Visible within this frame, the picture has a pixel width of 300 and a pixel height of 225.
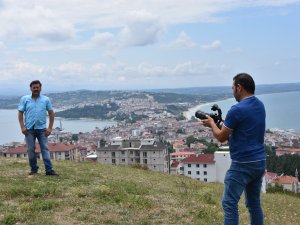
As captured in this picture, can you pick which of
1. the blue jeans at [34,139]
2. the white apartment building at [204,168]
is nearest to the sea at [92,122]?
the white apartment building at [204,168]

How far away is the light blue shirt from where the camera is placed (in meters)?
7.86

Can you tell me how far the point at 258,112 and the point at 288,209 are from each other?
157 inches

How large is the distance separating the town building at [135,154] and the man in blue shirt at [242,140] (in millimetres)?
36690

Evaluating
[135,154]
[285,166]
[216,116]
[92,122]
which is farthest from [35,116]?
[92,122]

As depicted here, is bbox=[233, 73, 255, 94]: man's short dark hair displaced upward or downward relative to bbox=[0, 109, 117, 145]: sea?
upward

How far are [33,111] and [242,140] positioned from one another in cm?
477

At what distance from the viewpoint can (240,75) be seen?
13.9 feet

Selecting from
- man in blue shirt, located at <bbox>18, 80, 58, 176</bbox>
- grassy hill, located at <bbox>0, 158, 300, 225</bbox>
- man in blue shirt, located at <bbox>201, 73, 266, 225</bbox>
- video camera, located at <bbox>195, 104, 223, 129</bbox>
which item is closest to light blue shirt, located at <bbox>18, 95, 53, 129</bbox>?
man in blue shirt, located at <bbox>18, 80, 58, 176</bbox>

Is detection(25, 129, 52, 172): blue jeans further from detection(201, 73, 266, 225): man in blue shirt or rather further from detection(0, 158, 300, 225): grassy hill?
detection(201, 73, 266, 225): man in blue shirt

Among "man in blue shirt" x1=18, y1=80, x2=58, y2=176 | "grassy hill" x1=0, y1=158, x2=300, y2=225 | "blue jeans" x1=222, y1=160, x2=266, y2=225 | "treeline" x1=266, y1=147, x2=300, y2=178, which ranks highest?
"man in blue shirt" x1=18, y1=80, x2=58, y2=176

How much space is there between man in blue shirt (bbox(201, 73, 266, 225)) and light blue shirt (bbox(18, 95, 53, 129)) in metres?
4.47

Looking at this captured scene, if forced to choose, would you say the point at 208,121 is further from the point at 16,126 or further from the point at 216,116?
the point at 16,126

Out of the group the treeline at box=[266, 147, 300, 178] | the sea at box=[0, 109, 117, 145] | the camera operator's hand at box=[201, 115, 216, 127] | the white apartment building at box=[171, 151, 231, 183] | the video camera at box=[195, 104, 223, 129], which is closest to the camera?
the camera operator's hand at box=[201, 115, 216, 127]

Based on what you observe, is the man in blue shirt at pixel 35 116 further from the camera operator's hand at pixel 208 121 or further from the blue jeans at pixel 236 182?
the blue jeans at pixel 236 182
